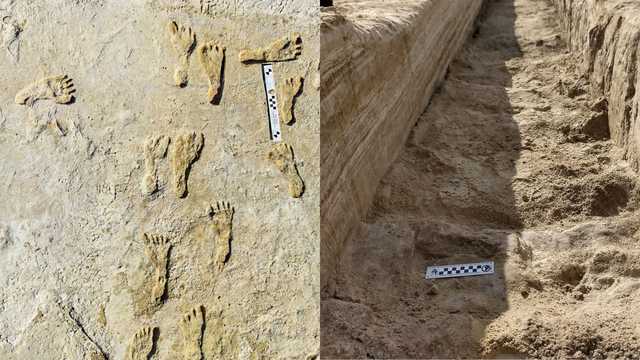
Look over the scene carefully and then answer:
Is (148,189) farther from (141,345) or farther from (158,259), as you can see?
(141,345)

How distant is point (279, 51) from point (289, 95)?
0.57 feet

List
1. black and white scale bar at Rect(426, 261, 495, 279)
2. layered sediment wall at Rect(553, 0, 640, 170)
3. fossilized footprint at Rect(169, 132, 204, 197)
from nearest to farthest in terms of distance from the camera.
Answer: fossilized footprint at Rect(169, 132, 204, 197) → black and white scale bar at Rect(426, 261, 495, 279) → layered sediment wall at Rect(553, 0, 640, 170)

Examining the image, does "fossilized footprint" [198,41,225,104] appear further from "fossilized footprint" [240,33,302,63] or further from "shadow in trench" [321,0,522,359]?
"shadow in trench" [321,0,522,359]

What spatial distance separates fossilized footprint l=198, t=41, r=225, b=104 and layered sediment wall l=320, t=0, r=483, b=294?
1.27ft

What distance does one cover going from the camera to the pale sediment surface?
2.83m

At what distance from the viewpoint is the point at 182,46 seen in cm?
298

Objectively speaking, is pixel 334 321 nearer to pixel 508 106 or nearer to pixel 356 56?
pixel 356 56

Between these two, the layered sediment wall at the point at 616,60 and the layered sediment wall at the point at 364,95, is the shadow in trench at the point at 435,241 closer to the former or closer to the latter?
the layered sediment wall at the point at 364,95

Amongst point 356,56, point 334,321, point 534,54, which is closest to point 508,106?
point 534,54

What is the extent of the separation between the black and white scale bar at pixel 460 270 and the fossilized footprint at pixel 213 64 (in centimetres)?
111

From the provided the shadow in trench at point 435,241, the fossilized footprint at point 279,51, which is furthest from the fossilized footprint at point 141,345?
the fossilized footprint at point 279,51

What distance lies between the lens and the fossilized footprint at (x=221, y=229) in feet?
9.37

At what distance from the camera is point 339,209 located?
125 inches

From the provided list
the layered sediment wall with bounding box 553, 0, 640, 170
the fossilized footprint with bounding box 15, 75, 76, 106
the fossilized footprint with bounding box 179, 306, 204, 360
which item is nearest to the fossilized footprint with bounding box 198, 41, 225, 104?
the fossilized footprint with bounding box 15, 75, 76, 106
